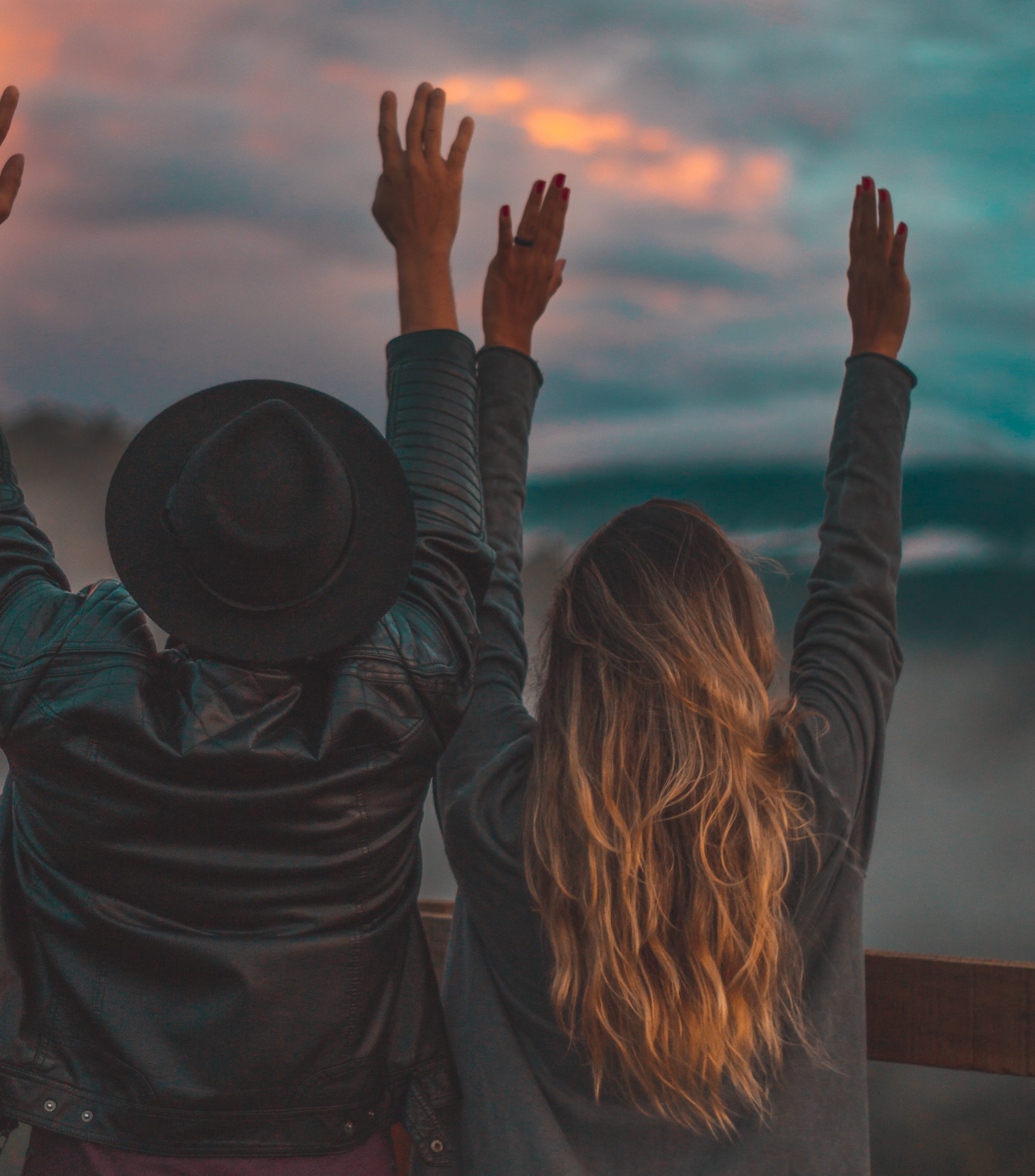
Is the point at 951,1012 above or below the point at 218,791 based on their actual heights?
below

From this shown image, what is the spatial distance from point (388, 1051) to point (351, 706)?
476 mm

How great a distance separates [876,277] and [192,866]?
135 centimetres

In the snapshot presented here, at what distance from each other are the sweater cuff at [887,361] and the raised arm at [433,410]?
1.95 ft

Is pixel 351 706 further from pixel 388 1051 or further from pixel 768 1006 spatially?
pixel 768 1006

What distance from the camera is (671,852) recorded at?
3.95 ft

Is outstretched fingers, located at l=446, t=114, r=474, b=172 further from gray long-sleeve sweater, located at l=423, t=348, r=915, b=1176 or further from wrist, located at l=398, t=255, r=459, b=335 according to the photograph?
gray long-sleeve sweater, located at l=423, t=348, r=915, b=1176

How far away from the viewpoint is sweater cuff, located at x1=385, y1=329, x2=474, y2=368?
1.39m

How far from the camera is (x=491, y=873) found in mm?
1298

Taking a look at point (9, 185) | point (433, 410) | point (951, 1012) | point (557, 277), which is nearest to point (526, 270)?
point (557, 277)

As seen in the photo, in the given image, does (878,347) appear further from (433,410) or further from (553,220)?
(433,410)

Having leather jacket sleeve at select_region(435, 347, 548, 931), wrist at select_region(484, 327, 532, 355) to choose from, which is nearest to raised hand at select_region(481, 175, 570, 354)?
wrist at select_region(484, 327, 532, 355)

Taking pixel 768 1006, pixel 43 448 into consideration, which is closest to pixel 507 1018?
pixel 768 1006

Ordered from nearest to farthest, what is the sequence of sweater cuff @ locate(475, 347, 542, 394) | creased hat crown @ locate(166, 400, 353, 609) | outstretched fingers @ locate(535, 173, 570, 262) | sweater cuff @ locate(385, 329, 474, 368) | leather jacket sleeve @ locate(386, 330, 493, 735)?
1. creased hat crown @ locate(166, 400, 353, 609)
2. leather jacket sleeve @ locate(386, 330, 493, 735)
3. sweater cuff @ locate(385, 329, 474, 368)
4. sweater cuff @ locate(475, 347, 542, 394)
5. outstretched fingers @ locate(535, 173, 570, 262)

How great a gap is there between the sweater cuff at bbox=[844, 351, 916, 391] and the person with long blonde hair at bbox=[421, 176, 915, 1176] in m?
0.16
